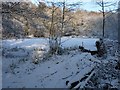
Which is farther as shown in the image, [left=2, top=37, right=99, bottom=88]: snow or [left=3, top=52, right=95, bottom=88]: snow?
[left=2, top=37, right=99, bottom=88]: snow

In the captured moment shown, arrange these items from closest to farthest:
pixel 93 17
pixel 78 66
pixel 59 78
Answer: pixel 59 78 < pixel 78 66 < pixel 93 17

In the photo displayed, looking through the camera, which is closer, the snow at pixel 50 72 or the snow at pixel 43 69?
the snow at pixel 50 72

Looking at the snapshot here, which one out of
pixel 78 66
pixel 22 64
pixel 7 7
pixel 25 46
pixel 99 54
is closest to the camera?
pixel 7 7

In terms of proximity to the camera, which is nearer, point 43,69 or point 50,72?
point 50,72

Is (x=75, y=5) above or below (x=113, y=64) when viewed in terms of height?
above

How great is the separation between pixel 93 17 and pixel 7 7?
46.2 meters

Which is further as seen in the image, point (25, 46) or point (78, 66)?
point (25, 46)

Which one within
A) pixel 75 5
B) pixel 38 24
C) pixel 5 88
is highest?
pixel 75 5

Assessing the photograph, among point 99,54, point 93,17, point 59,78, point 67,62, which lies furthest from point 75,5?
point 93,17

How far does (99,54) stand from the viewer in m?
20.8

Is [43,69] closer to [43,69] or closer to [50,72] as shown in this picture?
[43,69]

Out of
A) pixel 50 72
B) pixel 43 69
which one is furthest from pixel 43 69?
pixel 50 72

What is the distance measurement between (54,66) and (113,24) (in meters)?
34.8

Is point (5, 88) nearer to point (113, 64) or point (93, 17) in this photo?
point (113, 64)
